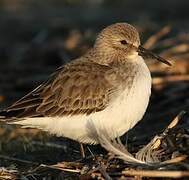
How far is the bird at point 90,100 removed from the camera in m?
7.84

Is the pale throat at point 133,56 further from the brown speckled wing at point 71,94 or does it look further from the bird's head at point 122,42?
the brown speckled wing at point 71,94

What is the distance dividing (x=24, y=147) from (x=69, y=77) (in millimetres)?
1382

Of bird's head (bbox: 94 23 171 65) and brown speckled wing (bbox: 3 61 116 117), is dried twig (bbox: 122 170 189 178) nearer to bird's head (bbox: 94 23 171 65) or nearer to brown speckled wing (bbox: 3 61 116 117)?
brown speckled wing (bbox: 3 61 116 117)

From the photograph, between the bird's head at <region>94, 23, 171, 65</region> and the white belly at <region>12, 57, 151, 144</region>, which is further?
the bird's head at <region>94, 23, 171, 65</region>

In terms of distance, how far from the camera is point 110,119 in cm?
780

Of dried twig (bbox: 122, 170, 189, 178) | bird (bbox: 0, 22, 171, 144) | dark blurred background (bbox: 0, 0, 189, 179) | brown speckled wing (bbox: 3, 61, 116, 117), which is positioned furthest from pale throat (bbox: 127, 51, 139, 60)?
dried twig (bbox: 122, 170, 189, 178)

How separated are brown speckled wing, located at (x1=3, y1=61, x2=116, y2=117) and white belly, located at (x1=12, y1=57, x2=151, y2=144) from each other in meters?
0.10

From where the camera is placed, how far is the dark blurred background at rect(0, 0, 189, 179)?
31.2ft

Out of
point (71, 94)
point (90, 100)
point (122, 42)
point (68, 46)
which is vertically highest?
point (68, 46)

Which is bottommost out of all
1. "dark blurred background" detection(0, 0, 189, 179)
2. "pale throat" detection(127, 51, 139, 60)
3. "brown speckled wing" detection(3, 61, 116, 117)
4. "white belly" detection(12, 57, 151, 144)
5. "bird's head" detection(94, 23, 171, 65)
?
"white belly" detection(12, 57, 151, 144)

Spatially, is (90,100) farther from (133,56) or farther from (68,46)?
(68,46)

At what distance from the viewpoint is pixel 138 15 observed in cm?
1831

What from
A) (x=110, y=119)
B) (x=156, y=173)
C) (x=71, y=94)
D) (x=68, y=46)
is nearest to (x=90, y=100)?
(x=71, y=94)

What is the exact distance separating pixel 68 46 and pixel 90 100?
→ 19.8ft
